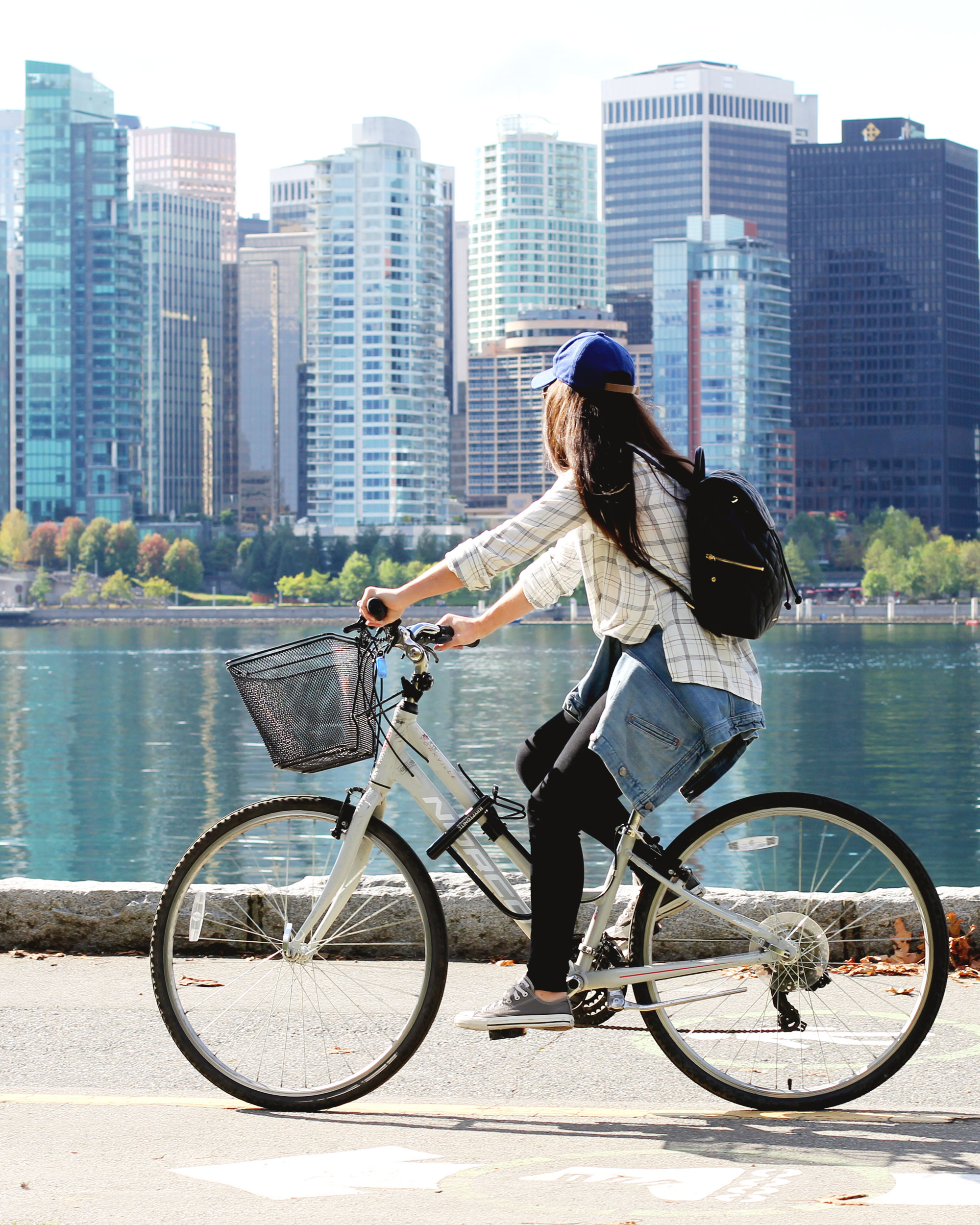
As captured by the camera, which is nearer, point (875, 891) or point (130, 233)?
point (875, 891)

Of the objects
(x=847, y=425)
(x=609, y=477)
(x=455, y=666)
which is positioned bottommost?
(x=455, y=666)

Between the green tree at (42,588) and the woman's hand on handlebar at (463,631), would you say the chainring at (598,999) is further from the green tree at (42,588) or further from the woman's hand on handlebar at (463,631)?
the green tree at (42,588)

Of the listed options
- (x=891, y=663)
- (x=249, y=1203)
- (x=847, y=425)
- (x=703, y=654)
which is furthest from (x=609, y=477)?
(x=847, y=425)

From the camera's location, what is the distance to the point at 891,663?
86688 mm

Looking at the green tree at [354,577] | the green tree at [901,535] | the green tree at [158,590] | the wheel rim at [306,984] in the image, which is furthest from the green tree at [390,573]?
the wheel rim at [306,984]

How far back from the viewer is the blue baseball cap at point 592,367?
3.79 meters

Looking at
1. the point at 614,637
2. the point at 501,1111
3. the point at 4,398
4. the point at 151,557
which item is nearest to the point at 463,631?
the point at 614,637

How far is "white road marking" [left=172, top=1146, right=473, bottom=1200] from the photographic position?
10.6ft

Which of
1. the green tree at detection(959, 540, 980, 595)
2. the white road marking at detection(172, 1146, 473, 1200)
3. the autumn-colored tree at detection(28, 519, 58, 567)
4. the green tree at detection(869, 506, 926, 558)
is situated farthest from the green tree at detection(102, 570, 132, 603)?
the white road marking at detection(172, 1146, 473, 1200)

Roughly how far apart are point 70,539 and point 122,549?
22.2 feet

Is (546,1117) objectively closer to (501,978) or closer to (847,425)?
(501,978)

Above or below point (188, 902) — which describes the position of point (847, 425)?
above

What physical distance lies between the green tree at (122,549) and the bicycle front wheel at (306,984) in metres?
162

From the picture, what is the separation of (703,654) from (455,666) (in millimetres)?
87850
